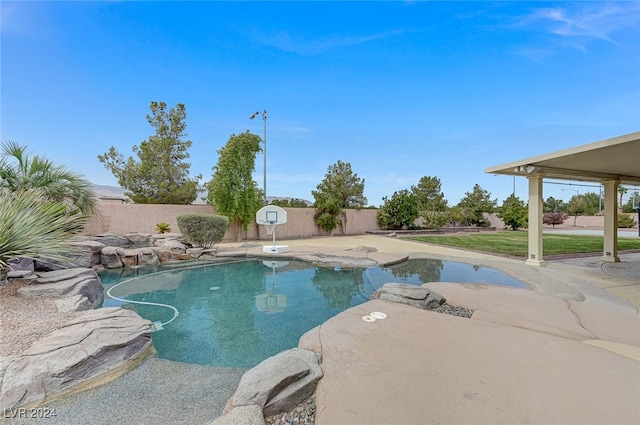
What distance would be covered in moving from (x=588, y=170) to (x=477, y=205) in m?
18.4

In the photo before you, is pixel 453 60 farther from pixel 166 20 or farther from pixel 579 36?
pixel 166 20

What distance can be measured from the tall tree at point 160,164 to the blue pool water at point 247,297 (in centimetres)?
1090

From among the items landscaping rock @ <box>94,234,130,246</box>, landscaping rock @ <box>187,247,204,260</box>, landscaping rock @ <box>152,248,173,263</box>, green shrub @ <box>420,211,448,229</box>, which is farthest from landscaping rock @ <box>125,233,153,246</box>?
green shrub @ <box>420,211,448,229</box>

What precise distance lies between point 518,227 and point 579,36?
1746 centimetres

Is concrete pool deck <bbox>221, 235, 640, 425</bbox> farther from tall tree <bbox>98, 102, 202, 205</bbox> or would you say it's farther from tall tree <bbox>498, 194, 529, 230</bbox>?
tall tree <bbox>498, 194, 529, 230</bbox>

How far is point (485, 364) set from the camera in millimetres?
2461

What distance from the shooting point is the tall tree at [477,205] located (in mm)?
23194

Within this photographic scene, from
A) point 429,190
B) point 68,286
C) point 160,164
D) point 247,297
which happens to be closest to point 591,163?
point 247,297

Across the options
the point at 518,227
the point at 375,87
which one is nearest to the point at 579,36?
the point at 375,87

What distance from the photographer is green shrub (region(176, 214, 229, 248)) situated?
10.2 m

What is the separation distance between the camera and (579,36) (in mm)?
8266

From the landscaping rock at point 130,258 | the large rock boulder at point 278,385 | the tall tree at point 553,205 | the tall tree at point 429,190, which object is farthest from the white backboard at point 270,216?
the tall tree at point 553,205

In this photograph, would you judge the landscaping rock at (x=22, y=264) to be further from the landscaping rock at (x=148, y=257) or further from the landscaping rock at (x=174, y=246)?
the landscaping rock at (x=174, y=246)

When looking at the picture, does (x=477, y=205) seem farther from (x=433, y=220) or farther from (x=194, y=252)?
(x=194, y=252)
